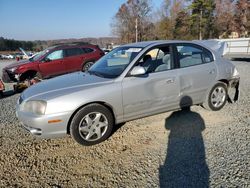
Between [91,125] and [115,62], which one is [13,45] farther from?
[91,125]

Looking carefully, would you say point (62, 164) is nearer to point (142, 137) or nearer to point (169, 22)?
point (142, 137)

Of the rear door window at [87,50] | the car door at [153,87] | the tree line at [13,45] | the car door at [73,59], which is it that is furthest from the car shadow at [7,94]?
the tree line at [13,45]

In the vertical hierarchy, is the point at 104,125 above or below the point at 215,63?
below

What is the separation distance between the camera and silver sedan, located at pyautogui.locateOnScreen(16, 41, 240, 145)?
3.45 m

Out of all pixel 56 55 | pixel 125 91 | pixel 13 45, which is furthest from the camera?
pixel 13 45

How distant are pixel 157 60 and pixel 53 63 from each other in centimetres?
631

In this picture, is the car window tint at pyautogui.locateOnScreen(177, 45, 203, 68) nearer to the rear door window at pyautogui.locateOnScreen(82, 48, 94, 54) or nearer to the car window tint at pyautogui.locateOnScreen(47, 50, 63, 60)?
the car window tint at pyautogui.locateOnScreen(47, 50, 63, 60)

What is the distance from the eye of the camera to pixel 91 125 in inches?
143

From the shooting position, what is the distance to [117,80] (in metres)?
3.79

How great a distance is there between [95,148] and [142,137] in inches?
33.4

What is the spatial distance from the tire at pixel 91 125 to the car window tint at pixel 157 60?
1164 mm

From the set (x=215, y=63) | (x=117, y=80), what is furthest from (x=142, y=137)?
(x=215, y=63)

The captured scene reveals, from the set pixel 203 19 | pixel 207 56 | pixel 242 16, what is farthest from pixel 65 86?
pixel 203 19

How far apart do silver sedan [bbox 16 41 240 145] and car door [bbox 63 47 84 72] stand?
549 cm
